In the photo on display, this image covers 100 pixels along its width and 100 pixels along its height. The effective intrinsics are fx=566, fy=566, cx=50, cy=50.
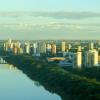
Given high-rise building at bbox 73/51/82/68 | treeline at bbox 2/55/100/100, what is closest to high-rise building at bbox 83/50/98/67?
high-rise building at bbox 73/51/82/68

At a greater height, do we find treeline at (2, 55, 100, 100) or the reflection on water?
treeline at (2, 55, 100, 100)

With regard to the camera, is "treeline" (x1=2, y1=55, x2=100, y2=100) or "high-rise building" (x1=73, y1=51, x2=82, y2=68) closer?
"treeline" (x1=2, y1=55, x2=100, y2=100)

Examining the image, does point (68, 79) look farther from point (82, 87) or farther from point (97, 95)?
point (97, 95)

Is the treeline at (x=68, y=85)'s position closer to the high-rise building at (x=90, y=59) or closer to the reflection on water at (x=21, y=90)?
the reflection on water at (x=21, y=90)

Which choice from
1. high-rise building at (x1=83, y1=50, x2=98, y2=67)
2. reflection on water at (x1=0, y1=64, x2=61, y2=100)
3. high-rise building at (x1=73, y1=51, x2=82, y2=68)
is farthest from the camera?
high-rise building at (x1=83, y1=50, x2=98, y2=67)

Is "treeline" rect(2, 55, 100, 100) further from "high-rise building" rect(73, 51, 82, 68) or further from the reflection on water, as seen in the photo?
"high-rise building" rect(73, 51, 82, 68)

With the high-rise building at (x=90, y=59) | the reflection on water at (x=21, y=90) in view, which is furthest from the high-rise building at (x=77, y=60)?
the reflection on water at (x=21, y=90)

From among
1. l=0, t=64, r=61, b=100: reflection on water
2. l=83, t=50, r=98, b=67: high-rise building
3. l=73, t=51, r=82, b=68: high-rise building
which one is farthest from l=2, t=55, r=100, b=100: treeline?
l=83, t=50, r=98, b=67: high-rise building

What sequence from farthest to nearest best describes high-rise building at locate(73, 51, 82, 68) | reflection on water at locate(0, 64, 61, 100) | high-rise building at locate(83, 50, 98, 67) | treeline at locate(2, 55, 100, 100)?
high-rise building at locate(83, 50, 98, 67) < high-rise building at locate(73, 51, 82, 68) < reflection on water at locate(0, 64, 61, 100) < treeline at locate(2, 55, 100, 100)
